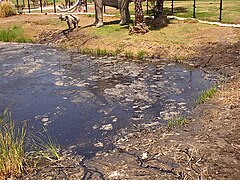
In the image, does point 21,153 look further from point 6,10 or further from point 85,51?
point 6,10

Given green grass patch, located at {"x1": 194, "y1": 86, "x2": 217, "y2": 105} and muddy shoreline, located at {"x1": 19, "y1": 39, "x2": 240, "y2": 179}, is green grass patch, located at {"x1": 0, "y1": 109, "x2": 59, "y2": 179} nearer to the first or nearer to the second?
muddy shoreline, located at {"x1": 19, "y1": 39, "x2": 240, "y2": 179}

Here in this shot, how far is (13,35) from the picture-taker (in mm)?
18656

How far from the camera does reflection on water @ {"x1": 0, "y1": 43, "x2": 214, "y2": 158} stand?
7.44 meters

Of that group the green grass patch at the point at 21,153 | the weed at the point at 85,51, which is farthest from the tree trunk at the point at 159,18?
the green grass patch at the point at 21,153

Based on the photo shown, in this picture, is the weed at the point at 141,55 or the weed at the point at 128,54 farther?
the weed at the point at 128,54

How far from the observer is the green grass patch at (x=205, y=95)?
8.40 m

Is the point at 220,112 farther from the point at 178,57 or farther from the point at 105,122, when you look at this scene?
the point at 178,57

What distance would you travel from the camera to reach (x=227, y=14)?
58.0ft

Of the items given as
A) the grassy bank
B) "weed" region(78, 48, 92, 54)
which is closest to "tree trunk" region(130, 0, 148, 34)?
the grassy bank

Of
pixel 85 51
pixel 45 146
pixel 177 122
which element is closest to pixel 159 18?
pixel 85 51

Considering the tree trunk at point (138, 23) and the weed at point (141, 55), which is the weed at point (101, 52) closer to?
the weed at point (141, 55)

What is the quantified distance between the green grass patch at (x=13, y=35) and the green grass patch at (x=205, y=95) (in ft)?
36.4

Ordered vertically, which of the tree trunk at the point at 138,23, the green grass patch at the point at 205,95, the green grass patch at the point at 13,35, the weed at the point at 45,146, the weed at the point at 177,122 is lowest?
the weed at the point at 45,146

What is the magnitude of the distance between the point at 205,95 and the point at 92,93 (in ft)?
9.36
